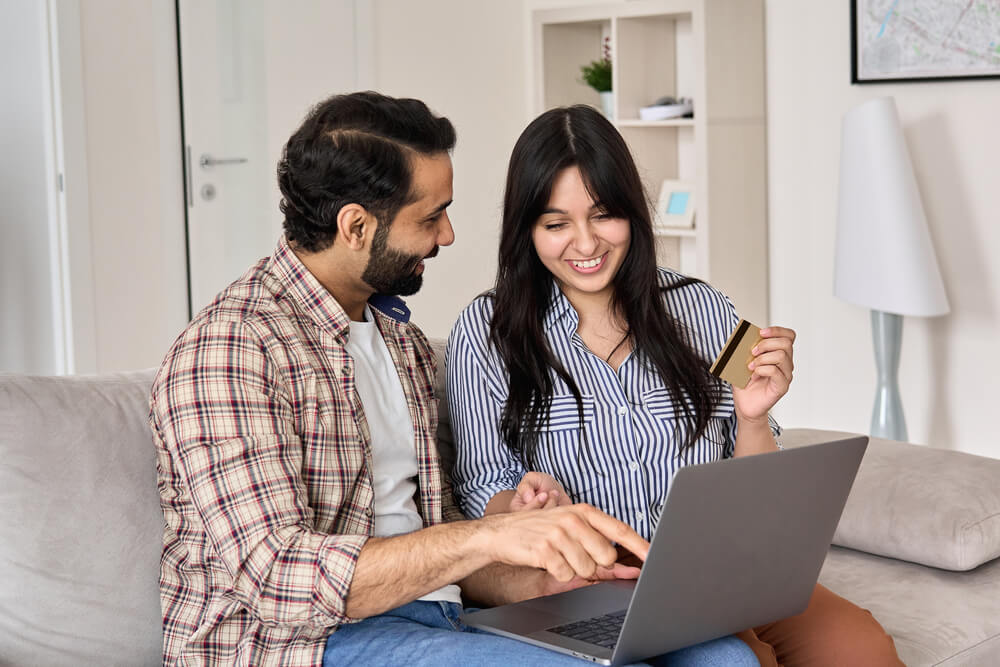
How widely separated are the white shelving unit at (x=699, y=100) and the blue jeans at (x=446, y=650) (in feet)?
8.54

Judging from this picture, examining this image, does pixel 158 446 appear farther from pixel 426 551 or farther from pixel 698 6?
pixel 698 6

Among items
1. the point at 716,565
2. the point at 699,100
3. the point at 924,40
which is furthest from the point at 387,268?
the point at 699,100

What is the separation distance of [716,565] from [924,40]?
8.12ft

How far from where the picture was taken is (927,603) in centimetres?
181

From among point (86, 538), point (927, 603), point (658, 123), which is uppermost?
point (658, 123)

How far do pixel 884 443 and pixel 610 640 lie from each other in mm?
1125

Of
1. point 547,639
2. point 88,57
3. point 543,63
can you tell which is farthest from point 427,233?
point 543,63

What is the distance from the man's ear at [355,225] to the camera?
1.50 metres

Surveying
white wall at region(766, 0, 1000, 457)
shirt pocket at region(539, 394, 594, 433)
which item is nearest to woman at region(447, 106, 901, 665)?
shirt pocket at region(539, 394, 594, 433)

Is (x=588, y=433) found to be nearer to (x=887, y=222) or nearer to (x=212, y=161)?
(x=887, y=222)

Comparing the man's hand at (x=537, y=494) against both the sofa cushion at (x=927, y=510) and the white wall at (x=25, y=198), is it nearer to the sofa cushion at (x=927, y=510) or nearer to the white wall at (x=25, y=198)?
the sofa cushion at (x=927, y=510)

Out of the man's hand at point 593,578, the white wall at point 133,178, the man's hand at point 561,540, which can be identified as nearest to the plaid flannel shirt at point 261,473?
the man's hand at point 561,540

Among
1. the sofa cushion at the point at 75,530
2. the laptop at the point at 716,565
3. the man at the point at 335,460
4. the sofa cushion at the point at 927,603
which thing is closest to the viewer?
the laptop at the point at 716,565

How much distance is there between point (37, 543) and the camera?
4.70 feet
